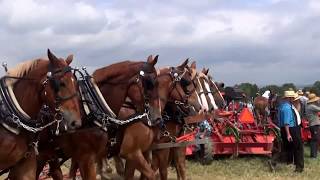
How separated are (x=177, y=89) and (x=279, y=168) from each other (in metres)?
4.25

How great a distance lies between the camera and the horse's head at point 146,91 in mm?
6988

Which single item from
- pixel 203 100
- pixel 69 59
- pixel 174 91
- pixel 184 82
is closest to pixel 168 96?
pixel 174 91

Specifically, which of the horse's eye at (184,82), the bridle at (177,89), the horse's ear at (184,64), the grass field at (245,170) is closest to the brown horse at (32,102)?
the bridle at (177,89)

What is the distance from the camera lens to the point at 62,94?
5.22m

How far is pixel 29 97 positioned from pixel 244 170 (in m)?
6.83

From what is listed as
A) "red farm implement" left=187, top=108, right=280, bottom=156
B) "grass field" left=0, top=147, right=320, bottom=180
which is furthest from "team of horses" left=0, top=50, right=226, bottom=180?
"red farm implement" left=187, top=108, right=280, bottom=156

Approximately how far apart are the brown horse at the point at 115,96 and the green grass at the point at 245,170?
12.7 ft

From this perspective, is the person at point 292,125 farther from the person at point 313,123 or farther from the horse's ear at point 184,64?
the horse's ear at point 184,64

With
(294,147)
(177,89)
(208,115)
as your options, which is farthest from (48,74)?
(294,147)

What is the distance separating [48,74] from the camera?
5270mm

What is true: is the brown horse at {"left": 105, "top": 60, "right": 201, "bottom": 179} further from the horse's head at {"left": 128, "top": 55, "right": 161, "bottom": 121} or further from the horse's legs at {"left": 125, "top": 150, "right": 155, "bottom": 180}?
the horse's head at {"left": 128, "top": 55, "right": 161, "bottom": 121}

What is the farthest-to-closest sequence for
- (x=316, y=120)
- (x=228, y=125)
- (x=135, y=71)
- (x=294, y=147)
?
(x=316, y=120), (x=228, y=125), (x=294, y=147), (x=135, y=71)

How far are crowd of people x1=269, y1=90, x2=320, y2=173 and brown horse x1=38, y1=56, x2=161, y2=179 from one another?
4.87 meters

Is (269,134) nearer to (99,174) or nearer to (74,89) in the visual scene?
(99,174)
